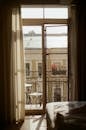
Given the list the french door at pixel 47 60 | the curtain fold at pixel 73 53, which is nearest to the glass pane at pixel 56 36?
the french door at pixel 47 60

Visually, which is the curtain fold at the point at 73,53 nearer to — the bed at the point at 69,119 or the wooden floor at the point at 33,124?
the wooden floor at the point at 33,124

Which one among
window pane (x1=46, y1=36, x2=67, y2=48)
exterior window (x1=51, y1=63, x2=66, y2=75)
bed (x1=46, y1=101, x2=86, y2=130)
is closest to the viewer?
bed (x1=46, y1=101, x2=86, y2=130)

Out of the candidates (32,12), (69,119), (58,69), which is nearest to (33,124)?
(58,69)

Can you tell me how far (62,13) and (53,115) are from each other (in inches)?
124

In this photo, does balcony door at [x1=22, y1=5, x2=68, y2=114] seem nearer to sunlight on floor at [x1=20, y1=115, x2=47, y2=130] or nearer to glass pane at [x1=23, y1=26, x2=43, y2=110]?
glass pane at [x1=23, y1=26, x2=43, y2=110]

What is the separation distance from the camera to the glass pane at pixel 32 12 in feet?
20.4

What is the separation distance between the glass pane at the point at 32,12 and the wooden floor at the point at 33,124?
2449 millimetres

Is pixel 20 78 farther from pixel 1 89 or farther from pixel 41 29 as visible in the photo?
pixel 41 29

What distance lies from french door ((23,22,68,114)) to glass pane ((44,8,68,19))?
20 cm

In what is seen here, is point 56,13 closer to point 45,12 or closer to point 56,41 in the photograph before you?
point 45,12

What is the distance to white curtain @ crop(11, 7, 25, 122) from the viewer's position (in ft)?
18.8

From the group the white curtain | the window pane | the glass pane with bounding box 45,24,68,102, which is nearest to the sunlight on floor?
the white curtain

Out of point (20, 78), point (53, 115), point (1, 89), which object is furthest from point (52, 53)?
point (53, 115)

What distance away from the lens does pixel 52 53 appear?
6.45 m
